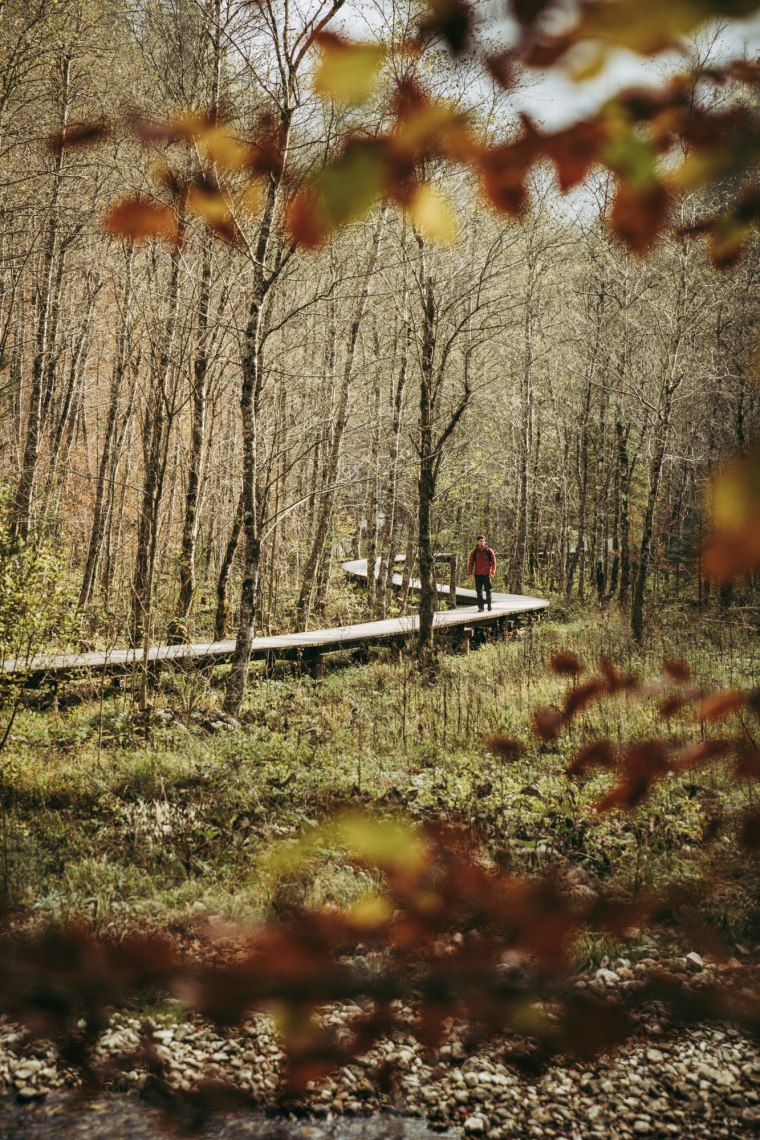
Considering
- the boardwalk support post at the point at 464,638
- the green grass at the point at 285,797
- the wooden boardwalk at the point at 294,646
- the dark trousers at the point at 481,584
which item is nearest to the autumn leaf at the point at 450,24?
the green grass at the point at 285,797

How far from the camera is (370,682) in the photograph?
10133mm

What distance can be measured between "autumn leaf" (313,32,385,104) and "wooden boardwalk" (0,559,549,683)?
6.36 meters

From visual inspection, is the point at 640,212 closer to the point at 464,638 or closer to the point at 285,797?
the point at 285,797

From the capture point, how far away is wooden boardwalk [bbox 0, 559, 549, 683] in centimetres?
753

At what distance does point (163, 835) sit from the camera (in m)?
5.40

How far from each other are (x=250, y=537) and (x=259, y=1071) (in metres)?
5.11

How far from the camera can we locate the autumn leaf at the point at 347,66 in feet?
2.29

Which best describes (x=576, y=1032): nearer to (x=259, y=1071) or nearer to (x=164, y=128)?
(x=164, y=128)

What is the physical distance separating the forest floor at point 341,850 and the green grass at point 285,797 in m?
0.02

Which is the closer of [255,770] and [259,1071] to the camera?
[259,1071]

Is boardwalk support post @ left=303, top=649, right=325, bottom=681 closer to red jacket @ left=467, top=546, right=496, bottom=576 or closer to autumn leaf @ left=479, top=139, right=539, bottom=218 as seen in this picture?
red jacket @ left=467, top=546, right=496, bottom=576

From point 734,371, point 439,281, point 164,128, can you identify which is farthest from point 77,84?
point 734,371

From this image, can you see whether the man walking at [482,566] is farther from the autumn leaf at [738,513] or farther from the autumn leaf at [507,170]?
the autumn leaf at [738,513]

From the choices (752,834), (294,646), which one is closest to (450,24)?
(752,834)
